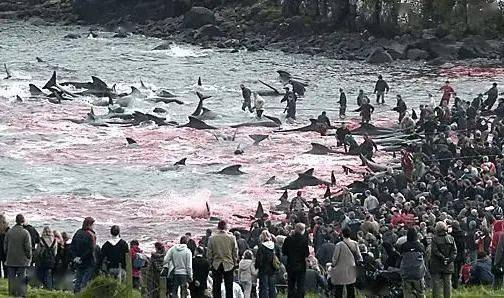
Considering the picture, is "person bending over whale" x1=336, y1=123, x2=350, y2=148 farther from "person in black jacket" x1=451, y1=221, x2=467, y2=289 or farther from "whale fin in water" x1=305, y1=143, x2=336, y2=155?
"person in black jacket" x1=451, y1=221, x2=467, y2=289

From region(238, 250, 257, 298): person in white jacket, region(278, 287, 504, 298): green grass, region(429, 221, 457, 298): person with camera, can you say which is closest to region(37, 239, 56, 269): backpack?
region(238, 250, 257, 298): person in white jacket

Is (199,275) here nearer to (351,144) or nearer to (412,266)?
(412,266)

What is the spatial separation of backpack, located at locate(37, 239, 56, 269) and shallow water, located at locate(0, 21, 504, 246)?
1172 centimetres

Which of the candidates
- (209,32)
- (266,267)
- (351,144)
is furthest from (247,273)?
(209,32)

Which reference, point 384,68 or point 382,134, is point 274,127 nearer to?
point 382,134

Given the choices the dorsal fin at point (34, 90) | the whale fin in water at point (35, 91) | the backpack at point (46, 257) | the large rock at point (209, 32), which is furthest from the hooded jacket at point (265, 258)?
the large rock at point (209, 32)

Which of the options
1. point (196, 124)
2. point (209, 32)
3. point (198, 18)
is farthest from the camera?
point (198, 18)

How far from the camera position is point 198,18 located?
9700 cm

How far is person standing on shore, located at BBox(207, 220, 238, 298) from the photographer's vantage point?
63.2 ft

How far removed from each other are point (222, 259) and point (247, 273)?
72 cm

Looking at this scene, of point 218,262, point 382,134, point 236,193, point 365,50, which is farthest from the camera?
point 365,50

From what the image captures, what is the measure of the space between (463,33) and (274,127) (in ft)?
119

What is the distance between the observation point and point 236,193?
39531 millimetres

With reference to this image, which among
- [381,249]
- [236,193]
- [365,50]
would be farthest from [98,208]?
[365,50]
